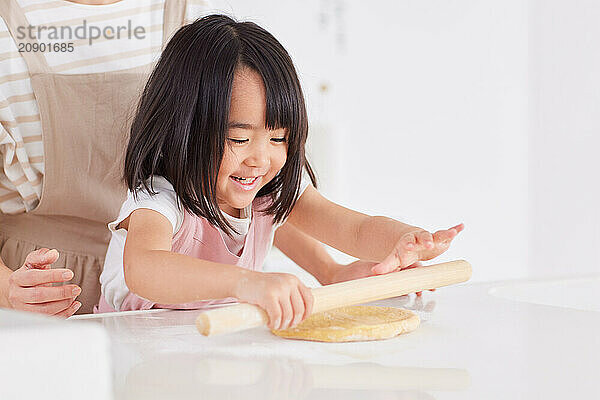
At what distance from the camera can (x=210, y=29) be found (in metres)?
0.82

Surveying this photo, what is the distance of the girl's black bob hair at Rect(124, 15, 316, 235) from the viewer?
2.51 feet

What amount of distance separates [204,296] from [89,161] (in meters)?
0.44

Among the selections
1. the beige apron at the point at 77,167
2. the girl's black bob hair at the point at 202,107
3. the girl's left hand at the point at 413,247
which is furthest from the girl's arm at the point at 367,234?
the beige apron at the point at 77,167

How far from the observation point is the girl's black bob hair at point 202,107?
0.76 meters

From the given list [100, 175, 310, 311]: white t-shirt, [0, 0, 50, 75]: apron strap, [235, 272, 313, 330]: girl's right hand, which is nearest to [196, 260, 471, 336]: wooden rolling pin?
[235, 272, 313, 330]: girl's right hand

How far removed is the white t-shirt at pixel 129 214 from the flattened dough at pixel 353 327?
25 centimetres

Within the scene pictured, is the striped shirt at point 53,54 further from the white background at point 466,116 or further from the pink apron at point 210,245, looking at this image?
the white background at point 466,116

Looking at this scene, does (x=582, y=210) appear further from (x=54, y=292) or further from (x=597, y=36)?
(x=54, y=292)

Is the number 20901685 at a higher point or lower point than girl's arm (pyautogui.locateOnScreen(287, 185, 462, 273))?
higher

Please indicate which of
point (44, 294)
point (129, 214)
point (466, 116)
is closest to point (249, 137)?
point (129, 214)

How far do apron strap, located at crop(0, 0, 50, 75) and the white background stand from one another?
1.64 metres

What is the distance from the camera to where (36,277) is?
26.1 inches

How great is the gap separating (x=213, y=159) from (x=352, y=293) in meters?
0.26

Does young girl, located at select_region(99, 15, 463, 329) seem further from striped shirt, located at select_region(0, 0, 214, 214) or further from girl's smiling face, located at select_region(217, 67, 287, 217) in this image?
striped shirt, located at select_region(0, 0, 214, 214)
